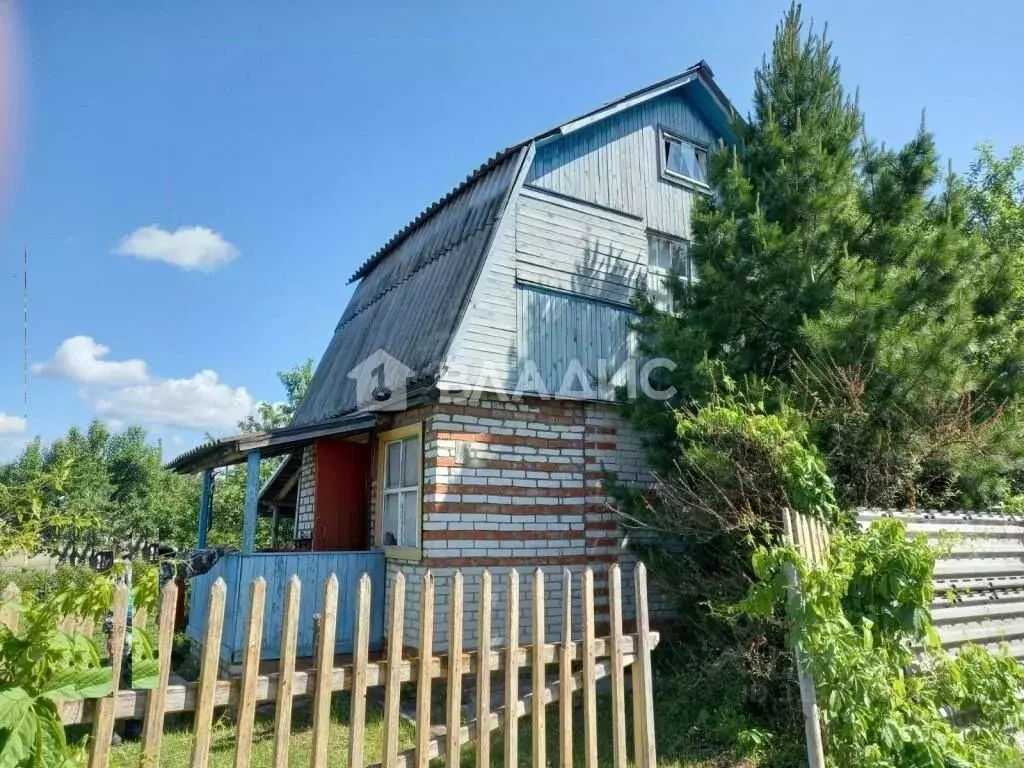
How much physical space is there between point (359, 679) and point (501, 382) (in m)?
5.43

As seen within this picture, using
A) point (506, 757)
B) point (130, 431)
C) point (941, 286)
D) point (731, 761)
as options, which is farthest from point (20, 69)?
point (130, 431)

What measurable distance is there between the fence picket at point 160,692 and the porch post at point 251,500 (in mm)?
5436

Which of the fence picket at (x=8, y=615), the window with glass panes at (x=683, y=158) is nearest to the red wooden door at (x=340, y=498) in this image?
the window with glass panes at (x=683, y=158)

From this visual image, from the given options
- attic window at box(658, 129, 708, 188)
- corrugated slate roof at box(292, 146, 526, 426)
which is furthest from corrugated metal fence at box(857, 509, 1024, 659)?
attic window at box(658, 129, 708, 188)

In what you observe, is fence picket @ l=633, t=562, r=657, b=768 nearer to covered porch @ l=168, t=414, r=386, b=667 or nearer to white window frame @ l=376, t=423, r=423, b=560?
covered porch @ l=168, t=414, r=386, b=667

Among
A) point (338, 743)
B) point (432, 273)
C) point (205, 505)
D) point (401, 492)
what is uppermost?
point (432, 273)

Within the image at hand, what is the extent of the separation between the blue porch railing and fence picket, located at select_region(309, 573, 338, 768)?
4.11 m

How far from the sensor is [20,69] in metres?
3.02

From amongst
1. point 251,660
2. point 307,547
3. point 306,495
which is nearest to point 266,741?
point 251,660

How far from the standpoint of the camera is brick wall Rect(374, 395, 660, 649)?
7520 mm

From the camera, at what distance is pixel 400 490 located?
852 cm

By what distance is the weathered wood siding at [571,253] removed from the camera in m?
8.35

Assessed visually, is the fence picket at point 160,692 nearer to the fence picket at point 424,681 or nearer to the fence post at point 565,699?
the fence picket at point 424,681

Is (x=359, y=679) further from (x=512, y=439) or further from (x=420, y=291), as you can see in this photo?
(x=420, y=291)
